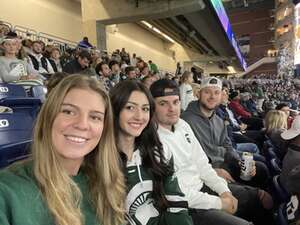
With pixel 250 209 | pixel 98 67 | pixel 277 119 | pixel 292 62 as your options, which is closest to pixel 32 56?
pixel 98 67

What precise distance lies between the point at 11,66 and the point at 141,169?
3.52 metres

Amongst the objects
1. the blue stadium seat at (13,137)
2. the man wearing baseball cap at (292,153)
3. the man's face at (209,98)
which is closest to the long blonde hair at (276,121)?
the man wearing baseball cap at (292,153)

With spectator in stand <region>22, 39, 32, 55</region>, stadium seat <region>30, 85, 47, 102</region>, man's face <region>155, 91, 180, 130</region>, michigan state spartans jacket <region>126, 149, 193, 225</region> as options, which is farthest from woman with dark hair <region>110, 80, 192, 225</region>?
spectator in stand <region>22, 39, 32, 55</region>

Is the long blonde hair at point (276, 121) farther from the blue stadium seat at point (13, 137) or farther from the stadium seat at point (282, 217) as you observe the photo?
the blue stadium seat at point (13, 137)

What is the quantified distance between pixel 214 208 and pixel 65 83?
1.41m

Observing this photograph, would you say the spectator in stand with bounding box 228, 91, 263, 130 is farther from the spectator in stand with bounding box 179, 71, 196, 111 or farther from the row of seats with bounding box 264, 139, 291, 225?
the row of seats with bounding box 264, 139, 291, 225

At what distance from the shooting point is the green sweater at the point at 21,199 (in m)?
0.94

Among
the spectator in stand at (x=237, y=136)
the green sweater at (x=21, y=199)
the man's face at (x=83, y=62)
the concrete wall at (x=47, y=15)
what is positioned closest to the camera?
the green sweater at (x=21, y=199)

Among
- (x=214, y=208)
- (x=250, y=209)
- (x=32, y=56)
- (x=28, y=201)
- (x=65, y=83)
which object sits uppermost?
(x=32, y=56)

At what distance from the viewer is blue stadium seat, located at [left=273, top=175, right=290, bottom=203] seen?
8.30ft

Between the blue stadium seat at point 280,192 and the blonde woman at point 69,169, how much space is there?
1.61 metres

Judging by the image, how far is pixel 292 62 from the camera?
47.1 ft

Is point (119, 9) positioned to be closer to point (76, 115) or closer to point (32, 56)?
point (32, 56)

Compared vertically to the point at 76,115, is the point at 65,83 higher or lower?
higher
